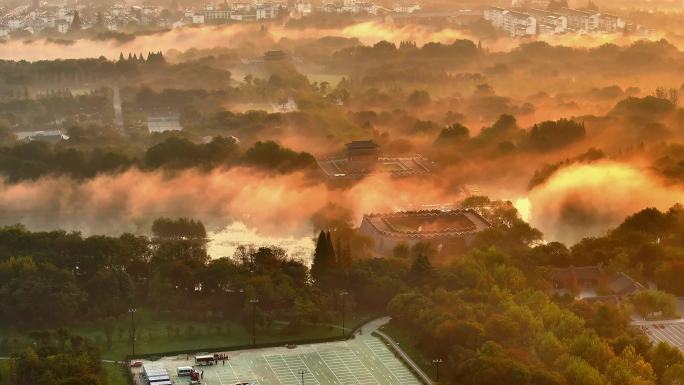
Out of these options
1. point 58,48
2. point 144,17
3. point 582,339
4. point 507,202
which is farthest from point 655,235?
point 144,17


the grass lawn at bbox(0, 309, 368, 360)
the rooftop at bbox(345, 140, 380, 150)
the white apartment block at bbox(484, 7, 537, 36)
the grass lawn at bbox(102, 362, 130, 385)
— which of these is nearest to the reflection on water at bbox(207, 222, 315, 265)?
the grass lawn at bbox(0, 309, 368, 360)

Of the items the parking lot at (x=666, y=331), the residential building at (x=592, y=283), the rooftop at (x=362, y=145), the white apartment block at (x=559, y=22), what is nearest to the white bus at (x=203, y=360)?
the residential building at (x=592, y=283)

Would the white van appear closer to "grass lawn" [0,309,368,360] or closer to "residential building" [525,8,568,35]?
"grass lawn" [0,309,368,360]

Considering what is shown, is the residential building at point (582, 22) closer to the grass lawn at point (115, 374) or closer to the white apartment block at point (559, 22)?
the white apartment block at point (559, 22)

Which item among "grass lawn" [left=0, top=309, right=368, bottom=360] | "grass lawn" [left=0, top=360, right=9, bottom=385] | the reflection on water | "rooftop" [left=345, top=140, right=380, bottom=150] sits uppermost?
"grass lawn" [left=0, top=360, right=9, bottom=385]

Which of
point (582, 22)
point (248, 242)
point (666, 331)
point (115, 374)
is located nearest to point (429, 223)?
point (248, 242)

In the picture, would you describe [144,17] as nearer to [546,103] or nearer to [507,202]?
[546,103]
